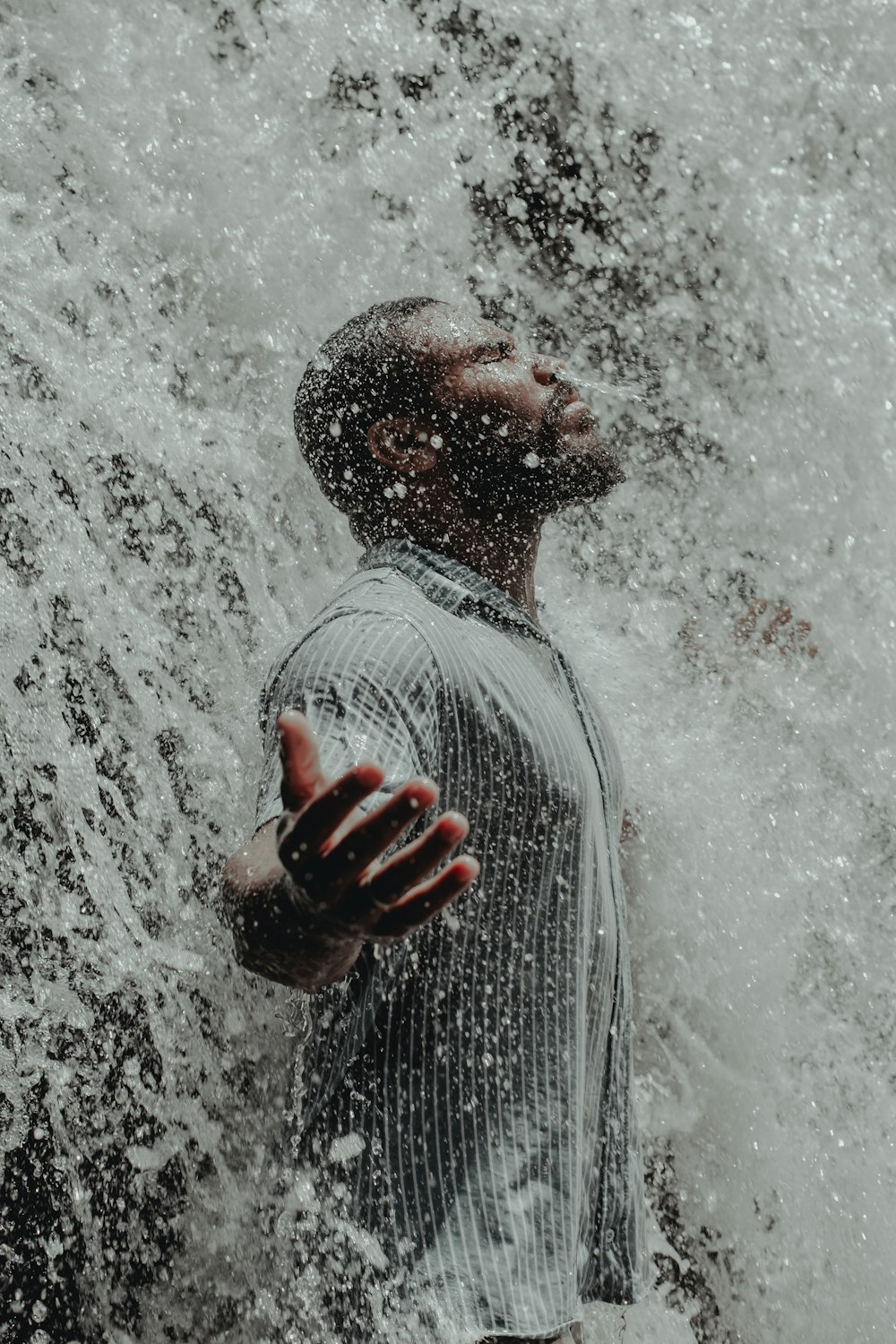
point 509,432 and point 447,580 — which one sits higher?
point 509,432

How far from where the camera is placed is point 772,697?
2254 millimetres

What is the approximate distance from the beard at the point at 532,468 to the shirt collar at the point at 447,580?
0.09 meters

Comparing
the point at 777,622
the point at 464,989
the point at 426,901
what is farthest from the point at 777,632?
the point at 426,901

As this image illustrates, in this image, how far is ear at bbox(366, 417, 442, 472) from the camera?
4.99 ft

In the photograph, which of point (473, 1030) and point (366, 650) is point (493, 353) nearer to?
point (366, 650)

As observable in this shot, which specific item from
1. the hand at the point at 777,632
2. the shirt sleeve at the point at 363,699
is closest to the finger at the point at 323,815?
the shirt sleeve at the point at 363,699

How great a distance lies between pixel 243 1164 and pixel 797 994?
0.89 meters

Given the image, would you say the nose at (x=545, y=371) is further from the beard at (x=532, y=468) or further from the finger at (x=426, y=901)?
the finger at (x=426, y=901)

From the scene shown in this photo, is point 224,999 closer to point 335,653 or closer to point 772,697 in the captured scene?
point 335,653

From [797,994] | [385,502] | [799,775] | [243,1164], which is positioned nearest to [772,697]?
[799,775]

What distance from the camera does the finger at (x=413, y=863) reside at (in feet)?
2.52

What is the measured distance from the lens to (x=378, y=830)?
78 centimetres

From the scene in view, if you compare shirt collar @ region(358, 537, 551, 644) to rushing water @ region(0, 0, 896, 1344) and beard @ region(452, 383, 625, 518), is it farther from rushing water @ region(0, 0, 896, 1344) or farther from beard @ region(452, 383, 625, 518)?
rushing water @ region(0, 0, 896, 1344)

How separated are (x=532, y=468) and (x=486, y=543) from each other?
10 cm
